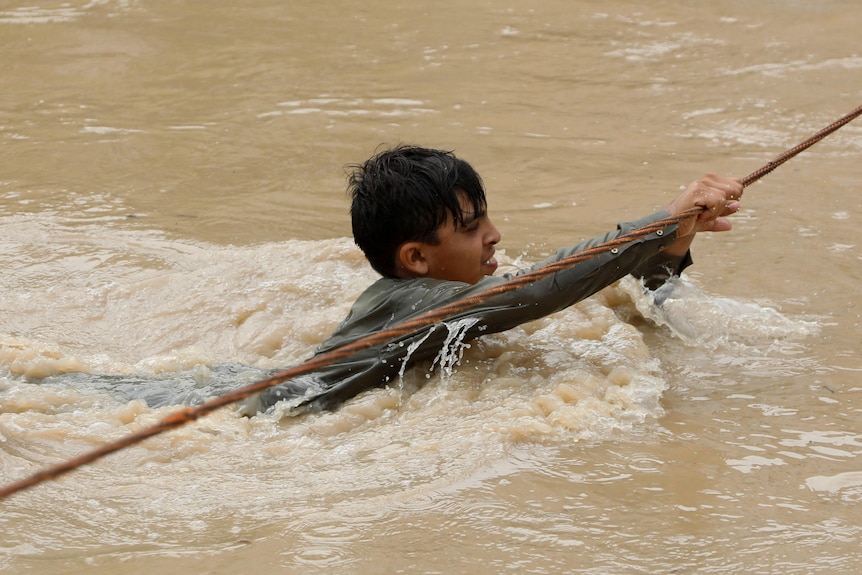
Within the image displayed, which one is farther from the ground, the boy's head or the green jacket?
the boy's head

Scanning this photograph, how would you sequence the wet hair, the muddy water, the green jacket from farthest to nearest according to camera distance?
the wet hair, the green jacket, the muddy water

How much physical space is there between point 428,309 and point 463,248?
306 mm

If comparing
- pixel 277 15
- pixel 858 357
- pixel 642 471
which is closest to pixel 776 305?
pixel 858 357

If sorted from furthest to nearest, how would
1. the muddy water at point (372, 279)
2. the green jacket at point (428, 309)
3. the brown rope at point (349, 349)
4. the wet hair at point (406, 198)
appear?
the wet hair at point (406, 198), the green jacket at point (428, 309), the muddy water at point (372, 279), the brown rope at point (349, 349)

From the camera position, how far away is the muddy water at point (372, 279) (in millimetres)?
2260

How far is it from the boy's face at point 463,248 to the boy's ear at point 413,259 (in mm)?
14

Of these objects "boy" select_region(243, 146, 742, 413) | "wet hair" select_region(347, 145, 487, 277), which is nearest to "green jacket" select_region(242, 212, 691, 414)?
"boy" select_region(243, 146, 742, 413)

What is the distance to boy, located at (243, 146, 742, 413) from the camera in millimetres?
2836

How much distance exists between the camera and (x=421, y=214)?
3027 millimetres

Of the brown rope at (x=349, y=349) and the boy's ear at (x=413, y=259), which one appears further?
the boy's ear at (x=413, y=259)

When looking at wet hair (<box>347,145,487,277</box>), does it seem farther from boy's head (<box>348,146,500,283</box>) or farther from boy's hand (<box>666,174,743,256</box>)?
boy's hand (<box>666,174,743,256</box>)

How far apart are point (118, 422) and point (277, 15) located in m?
4.99

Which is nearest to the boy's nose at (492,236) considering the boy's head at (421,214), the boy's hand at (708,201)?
the boy's head at (421,214)

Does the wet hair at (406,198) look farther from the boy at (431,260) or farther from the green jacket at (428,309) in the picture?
the green jacket at (428,309)
